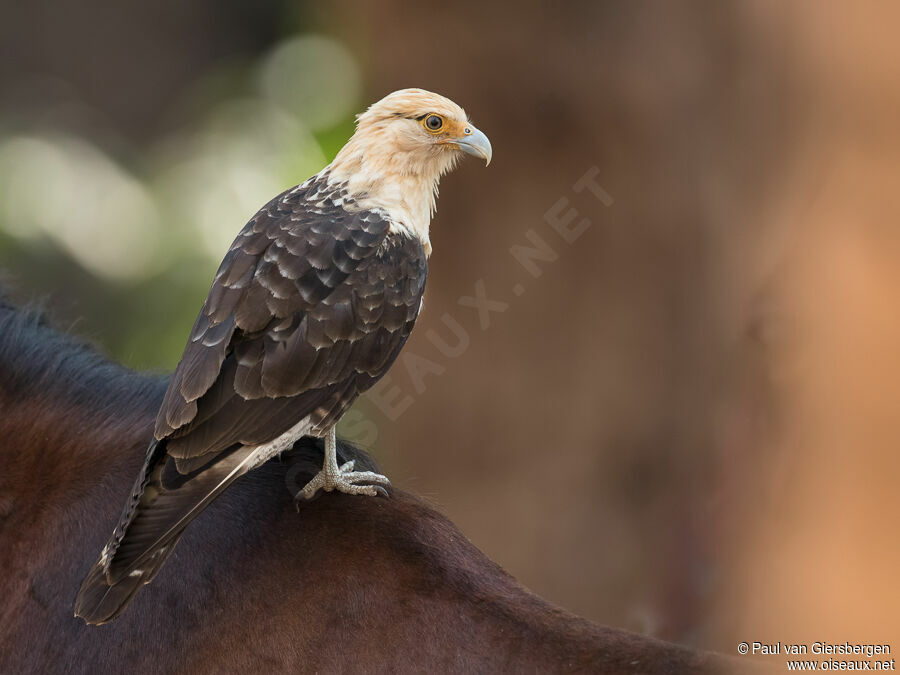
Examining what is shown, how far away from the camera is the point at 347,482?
197 cm

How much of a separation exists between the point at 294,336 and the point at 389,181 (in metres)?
0.50

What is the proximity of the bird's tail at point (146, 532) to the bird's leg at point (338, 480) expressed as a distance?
23 cm

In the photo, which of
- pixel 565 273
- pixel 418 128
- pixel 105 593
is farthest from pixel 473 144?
pixel 565 273

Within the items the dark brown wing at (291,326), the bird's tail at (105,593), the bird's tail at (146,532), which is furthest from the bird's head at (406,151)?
the bird's tail at (105,593)

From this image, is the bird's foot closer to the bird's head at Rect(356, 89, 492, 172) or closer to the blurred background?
the bird's head at Rect(356, 89, 492, 172)

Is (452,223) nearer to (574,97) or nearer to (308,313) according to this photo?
(574,97)

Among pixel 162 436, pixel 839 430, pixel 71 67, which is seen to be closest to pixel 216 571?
pixel 162 436

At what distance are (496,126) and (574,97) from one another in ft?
1.13

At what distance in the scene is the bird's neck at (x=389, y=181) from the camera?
85.2 inches

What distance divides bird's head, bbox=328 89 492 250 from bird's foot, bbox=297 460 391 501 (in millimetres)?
548

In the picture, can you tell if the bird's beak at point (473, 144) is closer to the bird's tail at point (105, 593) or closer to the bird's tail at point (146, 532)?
the bird's tail at point (146, 532)

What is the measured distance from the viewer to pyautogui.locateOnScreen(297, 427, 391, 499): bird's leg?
1940 millimetres

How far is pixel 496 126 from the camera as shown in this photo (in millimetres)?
4090

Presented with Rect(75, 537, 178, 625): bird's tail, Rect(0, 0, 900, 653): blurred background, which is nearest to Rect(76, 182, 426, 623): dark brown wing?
Rect(75, 537, 178, 625): bird's tail
